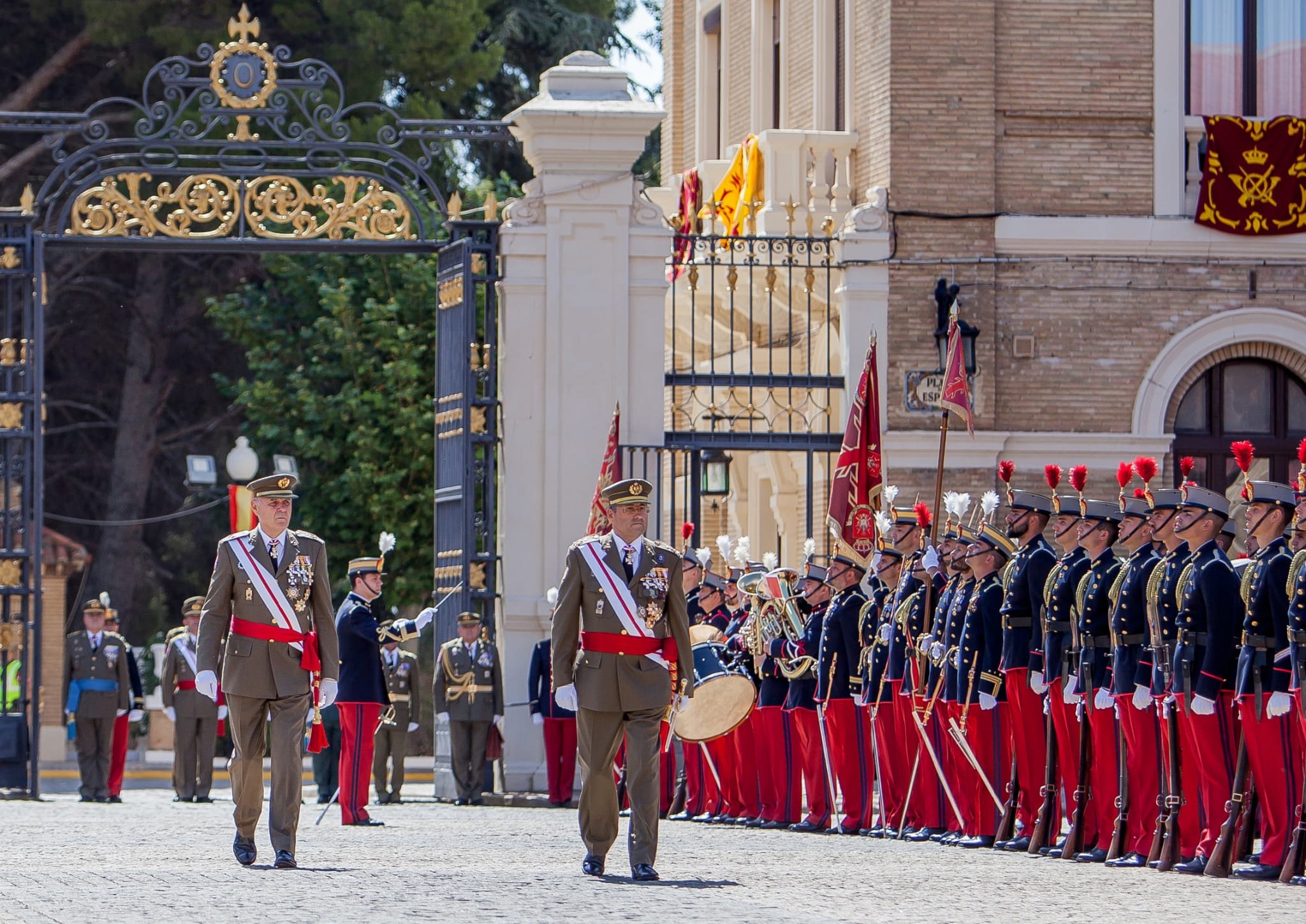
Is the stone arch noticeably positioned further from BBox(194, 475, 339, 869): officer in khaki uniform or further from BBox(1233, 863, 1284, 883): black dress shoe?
BBox(194, 475, 339, 869): officer in khaki uniform

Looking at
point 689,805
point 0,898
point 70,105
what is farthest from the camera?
point 70,105

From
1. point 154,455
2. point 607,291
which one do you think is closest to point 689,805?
point 607,291

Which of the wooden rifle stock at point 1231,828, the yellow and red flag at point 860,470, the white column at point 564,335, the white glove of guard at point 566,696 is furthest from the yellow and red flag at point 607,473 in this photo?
the wooden rifle stock at point 1231,828

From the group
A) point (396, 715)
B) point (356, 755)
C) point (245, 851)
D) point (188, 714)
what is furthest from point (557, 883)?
point (188, 714)

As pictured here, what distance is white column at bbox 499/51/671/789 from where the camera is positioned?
1891 centimetres

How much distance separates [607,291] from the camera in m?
19.1

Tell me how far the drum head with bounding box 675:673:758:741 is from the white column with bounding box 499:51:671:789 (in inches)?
159

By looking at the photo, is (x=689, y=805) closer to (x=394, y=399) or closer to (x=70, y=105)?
(x=394, y=399)

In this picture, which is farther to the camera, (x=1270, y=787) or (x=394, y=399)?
(x=394, y=399)

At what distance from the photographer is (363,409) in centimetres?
2945

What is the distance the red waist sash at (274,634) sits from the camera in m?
11.8

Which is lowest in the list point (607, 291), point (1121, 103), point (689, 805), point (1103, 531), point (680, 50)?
point (689, 805)

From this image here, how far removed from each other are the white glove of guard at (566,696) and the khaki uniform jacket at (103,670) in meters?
10.9

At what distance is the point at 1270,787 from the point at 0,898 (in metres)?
5.68
